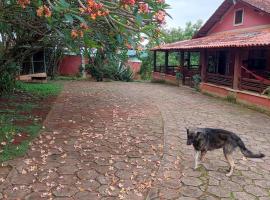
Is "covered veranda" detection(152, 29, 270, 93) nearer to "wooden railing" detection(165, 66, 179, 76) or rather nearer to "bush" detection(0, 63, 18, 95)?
"wooden railing" detection(165, 66, 179, 76)

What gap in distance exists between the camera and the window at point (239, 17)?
16873 millimetres

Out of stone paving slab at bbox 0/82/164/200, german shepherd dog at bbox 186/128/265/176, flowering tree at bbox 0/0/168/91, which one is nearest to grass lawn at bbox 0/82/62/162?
stone paving slab at bbox 0/82/164/200

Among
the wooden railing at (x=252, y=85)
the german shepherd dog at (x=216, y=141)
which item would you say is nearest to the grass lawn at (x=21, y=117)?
the german shepherd dog at (x=216, y=141)

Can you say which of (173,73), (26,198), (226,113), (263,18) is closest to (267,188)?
(26,198)

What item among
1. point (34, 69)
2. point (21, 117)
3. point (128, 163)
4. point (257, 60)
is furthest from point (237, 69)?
point (34, 69)

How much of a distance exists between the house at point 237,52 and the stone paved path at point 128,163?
3.06 m

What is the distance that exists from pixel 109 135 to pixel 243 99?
724 cm

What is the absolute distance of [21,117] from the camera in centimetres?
872

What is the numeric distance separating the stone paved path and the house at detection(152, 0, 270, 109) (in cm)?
306

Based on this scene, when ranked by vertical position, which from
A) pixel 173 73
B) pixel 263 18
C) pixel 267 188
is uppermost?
pixel 263 18

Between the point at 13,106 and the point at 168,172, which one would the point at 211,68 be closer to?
the point at 13,106

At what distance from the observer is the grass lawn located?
6309 millimetres

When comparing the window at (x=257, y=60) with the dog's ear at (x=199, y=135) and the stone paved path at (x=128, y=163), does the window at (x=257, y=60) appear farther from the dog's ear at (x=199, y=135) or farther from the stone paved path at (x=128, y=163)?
the dog's ear at (x=199, y=135)

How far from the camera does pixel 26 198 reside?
4398 mm
